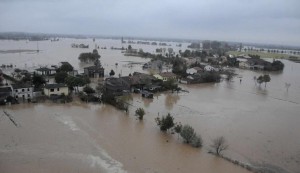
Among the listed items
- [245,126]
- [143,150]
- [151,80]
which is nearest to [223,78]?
[151,80]

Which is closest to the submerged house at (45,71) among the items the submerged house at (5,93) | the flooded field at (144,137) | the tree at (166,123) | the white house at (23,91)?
the white house at (23,91)

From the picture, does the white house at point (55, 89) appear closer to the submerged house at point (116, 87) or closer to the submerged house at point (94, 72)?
the submerged house at point (116, 87)

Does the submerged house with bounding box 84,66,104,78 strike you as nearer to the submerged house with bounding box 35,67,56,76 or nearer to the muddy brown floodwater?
the submerged house with bounding box 35,67,56,76

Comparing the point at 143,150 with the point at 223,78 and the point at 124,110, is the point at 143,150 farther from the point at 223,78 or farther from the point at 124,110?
the point at 223,78

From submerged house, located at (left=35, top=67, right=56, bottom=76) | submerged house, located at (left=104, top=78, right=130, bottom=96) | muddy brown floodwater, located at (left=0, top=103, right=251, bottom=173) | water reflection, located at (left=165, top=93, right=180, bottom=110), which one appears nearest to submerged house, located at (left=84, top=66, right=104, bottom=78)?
submerged house, located at (left=35, top=67, right=56, bottom=76)

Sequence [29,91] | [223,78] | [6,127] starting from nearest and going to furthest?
[6,127] → [29,91] → [223,78]

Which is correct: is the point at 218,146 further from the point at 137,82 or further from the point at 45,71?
the point at 45,71
